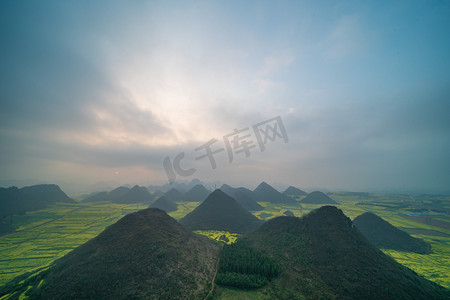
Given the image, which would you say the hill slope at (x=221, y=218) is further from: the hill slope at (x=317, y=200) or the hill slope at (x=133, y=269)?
the hill slope at (x=317, y=200)

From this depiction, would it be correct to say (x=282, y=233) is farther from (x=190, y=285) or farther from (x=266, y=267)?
(x=190, y=285)

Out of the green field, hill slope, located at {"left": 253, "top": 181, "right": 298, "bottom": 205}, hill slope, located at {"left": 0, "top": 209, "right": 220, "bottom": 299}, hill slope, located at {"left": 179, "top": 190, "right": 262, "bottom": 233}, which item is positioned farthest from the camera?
hill slope, located at {"left": 253, "top": 181, "right": 298, "bottom": 205}

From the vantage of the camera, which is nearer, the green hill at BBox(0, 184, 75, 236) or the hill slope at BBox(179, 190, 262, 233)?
the hill slope at BBox(179, 190, 262, 233)

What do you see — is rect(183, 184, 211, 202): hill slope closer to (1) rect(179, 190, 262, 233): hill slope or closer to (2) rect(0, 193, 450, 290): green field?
(2) rect(0, 193, 450, 290): green field

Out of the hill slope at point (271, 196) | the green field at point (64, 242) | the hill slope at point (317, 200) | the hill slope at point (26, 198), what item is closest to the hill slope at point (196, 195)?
the hill slope at point (271, 196)

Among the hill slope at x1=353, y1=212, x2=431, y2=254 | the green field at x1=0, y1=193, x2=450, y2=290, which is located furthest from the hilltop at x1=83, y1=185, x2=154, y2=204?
the hill slope at x1=353, y1=212, x2=431, y2=254

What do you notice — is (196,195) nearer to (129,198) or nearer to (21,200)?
(129,198)
